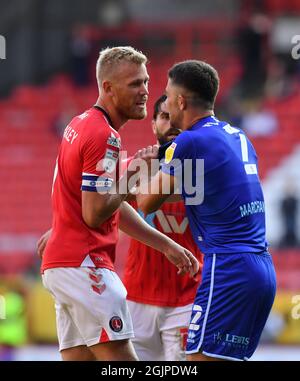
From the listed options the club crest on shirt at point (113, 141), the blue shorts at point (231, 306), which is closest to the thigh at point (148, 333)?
the blue shorts at point (231, 306)

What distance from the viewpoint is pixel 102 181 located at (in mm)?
5324

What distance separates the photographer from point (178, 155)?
17.6ft

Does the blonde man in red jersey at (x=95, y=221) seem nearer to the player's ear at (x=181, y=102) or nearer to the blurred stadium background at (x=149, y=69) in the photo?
the player's ear at (x=181, y=102)

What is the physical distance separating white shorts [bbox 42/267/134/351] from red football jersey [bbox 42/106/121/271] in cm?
6

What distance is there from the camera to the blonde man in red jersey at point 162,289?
6.43m

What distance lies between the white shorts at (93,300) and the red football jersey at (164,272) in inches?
39.2

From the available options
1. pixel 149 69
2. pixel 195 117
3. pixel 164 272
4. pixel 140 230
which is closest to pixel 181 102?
pixel 195 117

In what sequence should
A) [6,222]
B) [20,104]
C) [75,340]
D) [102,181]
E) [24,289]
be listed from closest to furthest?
[102,181]
[75,340]
[24,289]
[6,222]
[20,104]

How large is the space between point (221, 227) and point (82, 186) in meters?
0.81

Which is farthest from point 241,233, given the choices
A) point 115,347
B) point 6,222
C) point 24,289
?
point 6,222

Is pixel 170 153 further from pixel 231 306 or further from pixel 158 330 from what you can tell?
pixel 158 330

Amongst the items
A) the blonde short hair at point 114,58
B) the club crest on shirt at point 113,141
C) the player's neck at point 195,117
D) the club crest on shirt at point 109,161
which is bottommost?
the club crest on shirt at point 109,161

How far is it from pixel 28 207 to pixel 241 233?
13473 mm
